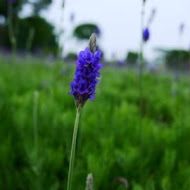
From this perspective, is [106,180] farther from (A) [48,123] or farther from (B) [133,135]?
(A) [48,123]

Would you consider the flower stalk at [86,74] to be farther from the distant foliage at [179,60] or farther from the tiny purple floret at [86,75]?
the distant foliage at [179,60]

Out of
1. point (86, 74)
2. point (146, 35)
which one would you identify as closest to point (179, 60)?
point (146, 35)

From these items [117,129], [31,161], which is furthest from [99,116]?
[31,161]

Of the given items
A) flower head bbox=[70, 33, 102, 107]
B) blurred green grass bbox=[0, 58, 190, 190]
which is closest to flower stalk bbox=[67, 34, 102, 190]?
flower head bbox=[70, 33, 102, 107]

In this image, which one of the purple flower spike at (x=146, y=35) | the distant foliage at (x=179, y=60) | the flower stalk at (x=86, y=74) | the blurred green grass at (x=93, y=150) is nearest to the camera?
the flower stalk at (x=86, y=74)

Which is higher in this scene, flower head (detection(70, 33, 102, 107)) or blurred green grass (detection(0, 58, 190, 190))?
flower head (detection(70, 33, 102, 107))

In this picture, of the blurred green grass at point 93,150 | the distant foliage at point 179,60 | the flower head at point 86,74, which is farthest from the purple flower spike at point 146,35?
the distant foliage at point 179,60

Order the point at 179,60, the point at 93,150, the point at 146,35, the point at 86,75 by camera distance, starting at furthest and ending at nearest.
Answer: the point at 179,60 → the point at 93,150 → the point at 146,35 → the point at 86,75

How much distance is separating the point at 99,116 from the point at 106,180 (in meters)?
0.88

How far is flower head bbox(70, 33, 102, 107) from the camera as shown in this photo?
84cm

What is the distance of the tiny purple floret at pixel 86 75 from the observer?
2.75 feet

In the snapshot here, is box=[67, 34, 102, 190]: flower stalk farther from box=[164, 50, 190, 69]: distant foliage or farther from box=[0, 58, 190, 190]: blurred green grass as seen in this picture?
box=[164, 50, 190, 69]: distant foliage

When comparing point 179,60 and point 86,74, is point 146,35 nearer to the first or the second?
point 86,74

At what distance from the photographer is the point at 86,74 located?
2.75 feet
